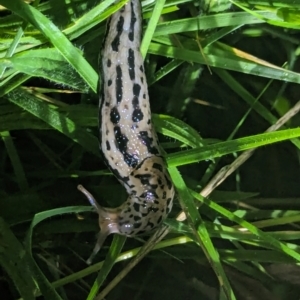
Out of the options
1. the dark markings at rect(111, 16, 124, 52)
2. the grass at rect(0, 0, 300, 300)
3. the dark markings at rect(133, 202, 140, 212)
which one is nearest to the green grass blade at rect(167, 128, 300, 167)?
the grass at rect(0, 0, 300, 300)

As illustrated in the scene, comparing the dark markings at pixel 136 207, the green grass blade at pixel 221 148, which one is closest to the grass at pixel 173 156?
the green grass blade at pixel 221 148

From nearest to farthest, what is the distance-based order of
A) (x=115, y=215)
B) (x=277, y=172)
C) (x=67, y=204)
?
(x=115, y=215), (x=67, y=204), (x=277, y=172)

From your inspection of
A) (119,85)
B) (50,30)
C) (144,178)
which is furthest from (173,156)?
(50,30)

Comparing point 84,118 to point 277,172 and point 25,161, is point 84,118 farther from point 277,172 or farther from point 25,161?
point 277,172

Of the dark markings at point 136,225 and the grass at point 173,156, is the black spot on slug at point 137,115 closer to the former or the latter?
the grass at point 173,156

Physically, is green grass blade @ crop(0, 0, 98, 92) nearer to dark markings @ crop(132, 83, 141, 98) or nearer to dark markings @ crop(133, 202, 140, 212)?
dark markings @ crop(132, 83, 141, 98)

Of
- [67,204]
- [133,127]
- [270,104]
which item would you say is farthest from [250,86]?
[67,204]

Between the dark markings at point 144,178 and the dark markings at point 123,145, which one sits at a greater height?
the dark markings at point 123,145

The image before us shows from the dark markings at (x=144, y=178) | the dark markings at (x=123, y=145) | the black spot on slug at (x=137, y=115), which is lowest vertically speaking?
the dark markings at (x=144, y=178)
